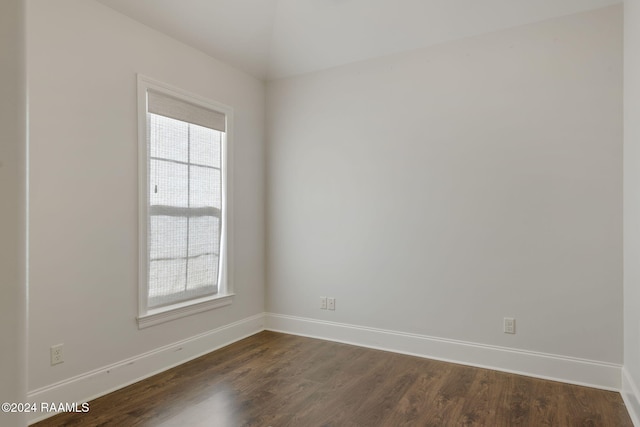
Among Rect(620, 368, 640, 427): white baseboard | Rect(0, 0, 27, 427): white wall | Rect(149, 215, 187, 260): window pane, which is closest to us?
Rect(0, 0, 27, 427): white wall

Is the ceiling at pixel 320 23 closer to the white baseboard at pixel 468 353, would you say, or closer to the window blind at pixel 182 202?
the window blind at pixel 182 202

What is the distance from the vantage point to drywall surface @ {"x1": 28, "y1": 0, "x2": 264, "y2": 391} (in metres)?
2.41

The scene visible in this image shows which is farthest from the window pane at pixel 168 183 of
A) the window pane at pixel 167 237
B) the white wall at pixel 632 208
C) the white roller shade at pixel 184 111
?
the white wall at pixel 632 208

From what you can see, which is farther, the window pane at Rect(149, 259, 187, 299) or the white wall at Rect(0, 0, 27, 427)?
→ the window pane at Rect(149, 259, 187, 299)

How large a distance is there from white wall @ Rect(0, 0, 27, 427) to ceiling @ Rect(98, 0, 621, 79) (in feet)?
10.3

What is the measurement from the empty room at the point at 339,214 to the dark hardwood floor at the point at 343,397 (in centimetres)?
2

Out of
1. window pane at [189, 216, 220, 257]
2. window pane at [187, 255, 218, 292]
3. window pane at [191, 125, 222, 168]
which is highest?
window pane at [191, 125, 222, 168]

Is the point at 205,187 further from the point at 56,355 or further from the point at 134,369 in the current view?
the point at 56,355

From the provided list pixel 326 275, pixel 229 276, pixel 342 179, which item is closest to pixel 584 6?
pixel 342 179

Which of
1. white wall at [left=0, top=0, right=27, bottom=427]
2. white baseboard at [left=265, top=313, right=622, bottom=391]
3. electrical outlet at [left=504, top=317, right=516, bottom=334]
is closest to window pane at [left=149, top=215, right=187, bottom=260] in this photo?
white baseboard at [left=265, top=313, right=622, bottom=391]

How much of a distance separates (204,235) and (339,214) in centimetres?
130

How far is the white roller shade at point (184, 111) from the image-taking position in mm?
3119

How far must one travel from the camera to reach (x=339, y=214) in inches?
154

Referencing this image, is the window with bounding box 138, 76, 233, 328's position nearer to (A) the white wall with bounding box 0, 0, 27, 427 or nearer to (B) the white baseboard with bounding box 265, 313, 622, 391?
(B) the white baseboard with bounding box 265, 313, 622, 391
